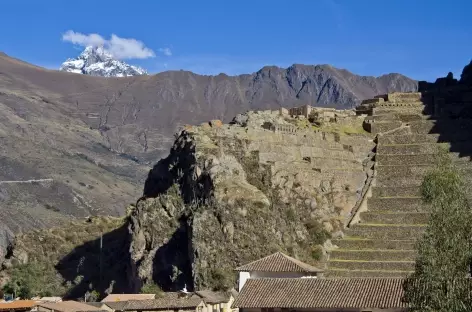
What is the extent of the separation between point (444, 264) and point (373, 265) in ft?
158

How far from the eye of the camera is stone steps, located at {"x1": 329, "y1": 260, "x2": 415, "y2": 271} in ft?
304

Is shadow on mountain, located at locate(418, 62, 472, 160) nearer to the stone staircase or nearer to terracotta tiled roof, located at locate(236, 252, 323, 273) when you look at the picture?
the stone staircase

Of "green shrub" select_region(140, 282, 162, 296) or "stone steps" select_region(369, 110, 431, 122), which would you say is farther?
"stone steps" select_region(369, 110, 431, 122)

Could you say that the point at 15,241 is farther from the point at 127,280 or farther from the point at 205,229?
the point at 205,229

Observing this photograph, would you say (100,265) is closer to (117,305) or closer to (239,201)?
(239,201)

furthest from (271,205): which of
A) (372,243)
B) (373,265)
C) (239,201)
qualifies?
(373,265)

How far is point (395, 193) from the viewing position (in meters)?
110

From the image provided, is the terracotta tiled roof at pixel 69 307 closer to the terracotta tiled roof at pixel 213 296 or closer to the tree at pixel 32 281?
the terracotta tiled roof at pixel 213 296

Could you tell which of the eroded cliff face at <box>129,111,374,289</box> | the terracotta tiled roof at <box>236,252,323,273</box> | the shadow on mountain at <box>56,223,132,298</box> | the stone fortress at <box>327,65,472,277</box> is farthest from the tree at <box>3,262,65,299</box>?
the terracotta tiled roof at <box>236,252,323,273</box>

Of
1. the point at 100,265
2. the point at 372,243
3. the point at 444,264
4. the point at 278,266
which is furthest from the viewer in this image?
the point at 100,265

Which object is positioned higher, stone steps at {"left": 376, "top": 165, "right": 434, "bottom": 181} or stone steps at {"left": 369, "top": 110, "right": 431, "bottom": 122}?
stone steps at {"left": 369, "top": 110, "right": 431, "bottom": 122}

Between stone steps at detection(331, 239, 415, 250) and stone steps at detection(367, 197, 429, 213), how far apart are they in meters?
7.47

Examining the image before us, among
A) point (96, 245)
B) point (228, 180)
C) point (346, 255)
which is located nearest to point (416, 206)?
point (346, 255)

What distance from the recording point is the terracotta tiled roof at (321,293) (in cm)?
6588
